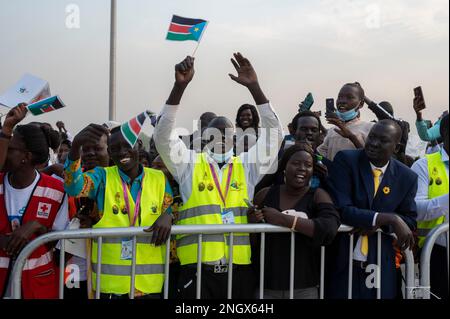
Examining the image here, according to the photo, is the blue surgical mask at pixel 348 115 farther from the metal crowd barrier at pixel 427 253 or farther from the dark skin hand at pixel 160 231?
the dark skin hand at pixel 160 231

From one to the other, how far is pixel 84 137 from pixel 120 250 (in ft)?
2.80

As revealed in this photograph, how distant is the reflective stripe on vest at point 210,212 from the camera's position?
13.7 feet

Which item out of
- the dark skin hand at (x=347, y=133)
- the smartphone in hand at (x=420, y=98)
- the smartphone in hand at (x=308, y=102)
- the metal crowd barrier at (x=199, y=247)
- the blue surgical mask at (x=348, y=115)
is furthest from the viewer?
the smartphone in hand at (x=420, y=98)

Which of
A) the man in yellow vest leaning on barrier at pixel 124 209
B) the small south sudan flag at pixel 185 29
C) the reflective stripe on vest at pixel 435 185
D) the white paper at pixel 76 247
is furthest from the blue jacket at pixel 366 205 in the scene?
the white paper at pixel 76 247

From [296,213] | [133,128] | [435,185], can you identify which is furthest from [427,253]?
[133,128]

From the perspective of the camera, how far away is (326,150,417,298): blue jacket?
4336 mm

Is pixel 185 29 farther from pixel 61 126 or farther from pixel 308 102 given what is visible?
pixel 61 126

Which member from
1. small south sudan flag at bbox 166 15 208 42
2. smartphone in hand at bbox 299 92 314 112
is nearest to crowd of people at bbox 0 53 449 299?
small south sudan flag at bbox 166 15 208 42

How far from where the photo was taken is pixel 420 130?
665cm

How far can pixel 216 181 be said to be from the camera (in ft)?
14.4

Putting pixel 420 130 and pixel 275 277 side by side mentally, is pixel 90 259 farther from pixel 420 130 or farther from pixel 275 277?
pixel 420 130

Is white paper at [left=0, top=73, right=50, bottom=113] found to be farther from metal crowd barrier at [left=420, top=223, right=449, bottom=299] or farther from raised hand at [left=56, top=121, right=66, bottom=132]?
raised hand at [left=56, top=121, right=66, bottom=132]

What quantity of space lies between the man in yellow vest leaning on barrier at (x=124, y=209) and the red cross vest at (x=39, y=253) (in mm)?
234
